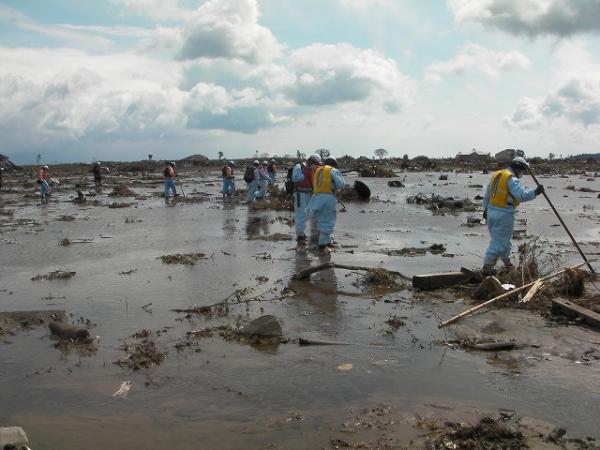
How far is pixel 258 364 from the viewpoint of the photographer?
18.8ft

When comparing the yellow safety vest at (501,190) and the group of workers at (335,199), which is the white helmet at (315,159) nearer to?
the group of workers at (335,199)

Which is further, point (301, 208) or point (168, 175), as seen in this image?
point (168, 175)

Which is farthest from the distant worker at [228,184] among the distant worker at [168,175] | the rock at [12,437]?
the rock at [12,437]

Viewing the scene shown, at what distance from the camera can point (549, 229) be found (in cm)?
1552

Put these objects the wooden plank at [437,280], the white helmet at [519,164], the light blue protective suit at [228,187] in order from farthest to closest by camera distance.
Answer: the light blue protective suit at [228,187]
the white helmet at [519,164]
the wooden plank at [437,280]

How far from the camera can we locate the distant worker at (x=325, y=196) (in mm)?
11695

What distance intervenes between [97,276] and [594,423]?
26.9 feet

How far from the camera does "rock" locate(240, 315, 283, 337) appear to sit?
6.48 m

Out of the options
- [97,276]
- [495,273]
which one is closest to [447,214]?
[495,273]

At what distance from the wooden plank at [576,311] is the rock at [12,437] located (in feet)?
19.5

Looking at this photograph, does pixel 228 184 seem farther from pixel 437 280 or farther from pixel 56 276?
pixel 437 280

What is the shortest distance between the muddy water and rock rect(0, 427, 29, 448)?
0.30 meters

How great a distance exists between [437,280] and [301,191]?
5.55 metres

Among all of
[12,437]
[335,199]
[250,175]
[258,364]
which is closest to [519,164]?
[335,199]
